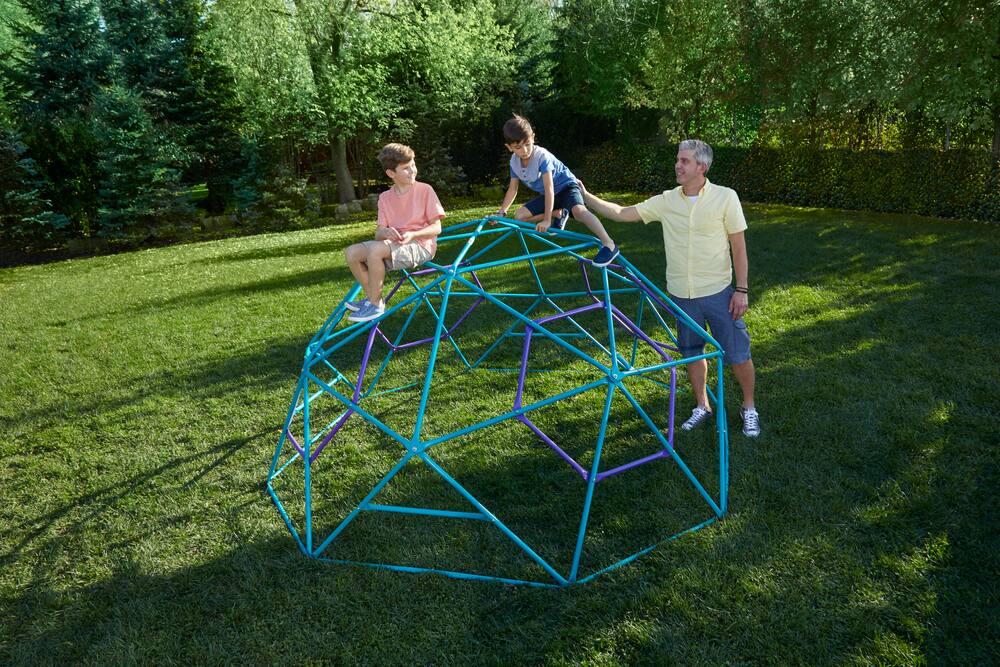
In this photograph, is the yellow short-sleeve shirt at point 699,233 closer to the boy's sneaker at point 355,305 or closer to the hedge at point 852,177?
the boy's sneaker at point 355,305

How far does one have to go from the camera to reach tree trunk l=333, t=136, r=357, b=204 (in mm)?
18234

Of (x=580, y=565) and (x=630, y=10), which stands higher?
(x=630, y=10)

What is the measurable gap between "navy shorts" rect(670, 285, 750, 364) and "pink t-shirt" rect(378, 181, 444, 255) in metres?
1.61

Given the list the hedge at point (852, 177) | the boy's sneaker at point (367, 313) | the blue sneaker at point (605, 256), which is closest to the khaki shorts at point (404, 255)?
the boy's sneaker at point (367, 313)

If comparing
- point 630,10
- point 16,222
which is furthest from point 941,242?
point 16,222

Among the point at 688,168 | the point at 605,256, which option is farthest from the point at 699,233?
the point at 605,256

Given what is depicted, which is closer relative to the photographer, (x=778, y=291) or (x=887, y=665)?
(x=887, y=665)

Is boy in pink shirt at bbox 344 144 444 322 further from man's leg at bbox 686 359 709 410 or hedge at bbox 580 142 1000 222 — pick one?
hedge at bbox 580 142 1000 222

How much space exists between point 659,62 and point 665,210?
13.1 metres

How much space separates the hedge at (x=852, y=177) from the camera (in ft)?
35.2

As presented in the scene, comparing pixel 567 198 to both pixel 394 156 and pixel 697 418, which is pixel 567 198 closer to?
pixel 394 156

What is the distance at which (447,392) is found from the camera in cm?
518

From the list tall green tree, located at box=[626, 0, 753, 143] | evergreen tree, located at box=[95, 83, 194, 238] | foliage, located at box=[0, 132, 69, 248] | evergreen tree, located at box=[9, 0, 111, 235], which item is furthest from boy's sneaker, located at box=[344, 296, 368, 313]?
evergreen tree, located at box=[9, 0, 111, 235]

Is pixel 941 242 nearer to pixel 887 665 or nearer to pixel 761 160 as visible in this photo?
pixel 761 160
